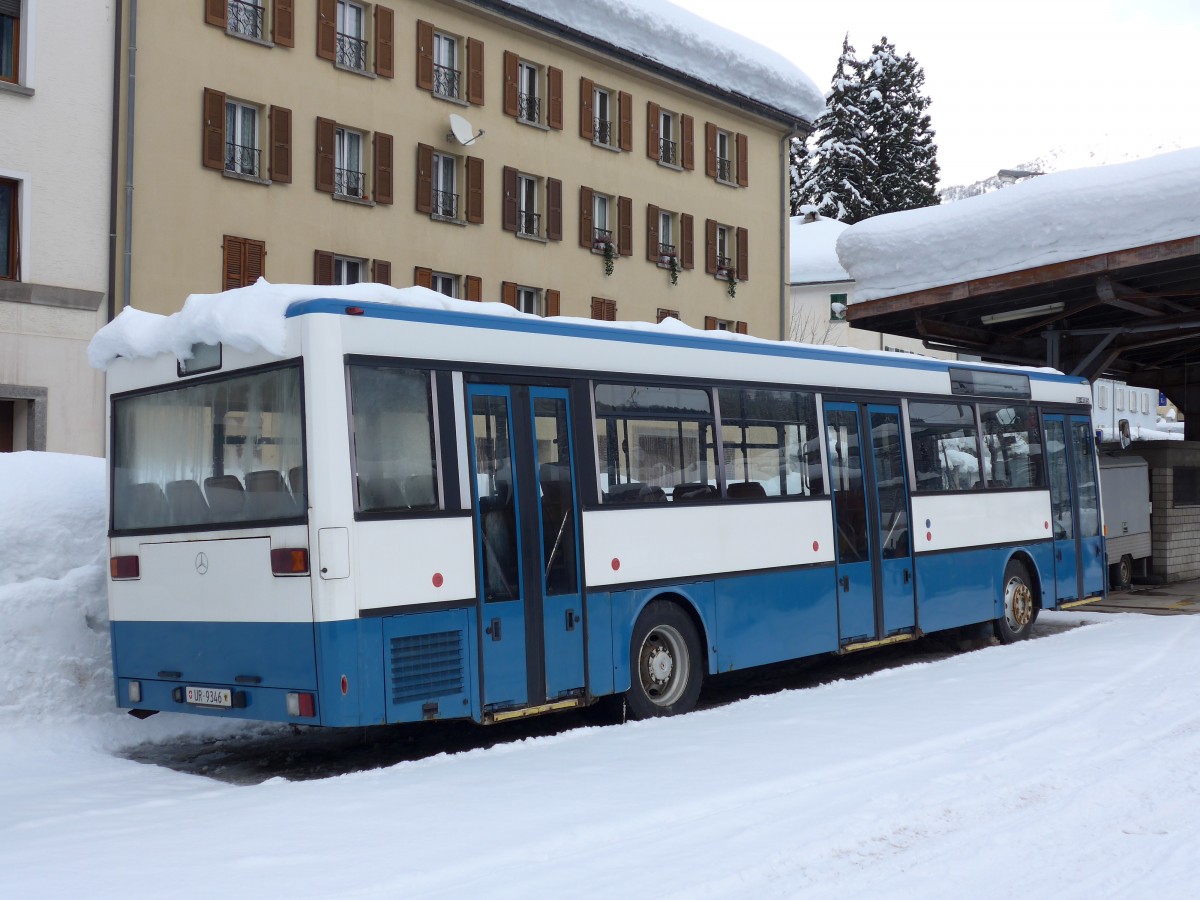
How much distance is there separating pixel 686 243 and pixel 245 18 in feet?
48.0

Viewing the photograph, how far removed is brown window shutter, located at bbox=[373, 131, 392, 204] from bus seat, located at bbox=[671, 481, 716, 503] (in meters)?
19.8

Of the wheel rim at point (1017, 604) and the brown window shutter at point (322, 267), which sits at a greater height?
the brown window shutter at point (322, 267)

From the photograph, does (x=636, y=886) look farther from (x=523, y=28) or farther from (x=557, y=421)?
(x=523, y=28)

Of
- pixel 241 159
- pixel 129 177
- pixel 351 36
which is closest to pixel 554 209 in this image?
pixel 351 36

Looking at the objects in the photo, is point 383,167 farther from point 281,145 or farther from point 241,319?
point 241,319

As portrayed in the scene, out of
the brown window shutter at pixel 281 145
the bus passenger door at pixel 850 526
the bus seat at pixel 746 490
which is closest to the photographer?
the bus seat at pixel 746 490

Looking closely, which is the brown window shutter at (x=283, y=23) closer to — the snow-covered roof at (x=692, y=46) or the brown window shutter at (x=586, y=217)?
the snow-covered roof at (x=692, y=46)

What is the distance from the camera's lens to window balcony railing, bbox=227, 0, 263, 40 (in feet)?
88.9

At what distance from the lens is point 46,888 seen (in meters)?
5.79

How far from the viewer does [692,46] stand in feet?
125

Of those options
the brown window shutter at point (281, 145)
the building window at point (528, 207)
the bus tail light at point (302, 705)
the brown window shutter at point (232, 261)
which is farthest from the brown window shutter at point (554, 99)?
the bus tail light at point (302, 705)

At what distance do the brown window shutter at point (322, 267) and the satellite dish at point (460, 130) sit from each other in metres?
4.30

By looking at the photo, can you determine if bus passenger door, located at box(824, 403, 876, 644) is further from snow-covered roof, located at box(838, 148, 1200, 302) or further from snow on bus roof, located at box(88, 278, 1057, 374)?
snow-covered roof, located at box(838, 148, 1200, 302)

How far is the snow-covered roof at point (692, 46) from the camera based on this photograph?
34.5 m
